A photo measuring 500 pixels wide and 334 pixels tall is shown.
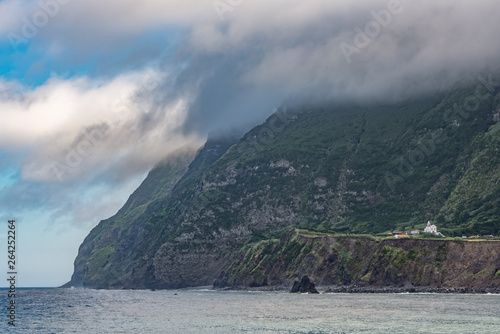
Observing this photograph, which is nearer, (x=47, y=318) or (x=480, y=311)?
(x=480, y=311)

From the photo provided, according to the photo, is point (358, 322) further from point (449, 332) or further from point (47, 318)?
point (47, 318)

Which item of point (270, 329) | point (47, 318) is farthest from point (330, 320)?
point (47, 318)

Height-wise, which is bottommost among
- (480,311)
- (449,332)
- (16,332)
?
(16,332)

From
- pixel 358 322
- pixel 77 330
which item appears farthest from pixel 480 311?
pixel 77 330

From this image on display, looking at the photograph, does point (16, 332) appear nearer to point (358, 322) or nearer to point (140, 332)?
point (140, 332)

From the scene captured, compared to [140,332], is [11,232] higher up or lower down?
higher up

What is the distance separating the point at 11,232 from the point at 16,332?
162 ft

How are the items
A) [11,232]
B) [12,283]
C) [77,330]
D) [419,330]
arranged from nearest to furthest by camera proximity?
[11,232] < [12,283] < [419,330] < [77,330]

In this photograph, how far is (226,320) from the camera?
14950cm

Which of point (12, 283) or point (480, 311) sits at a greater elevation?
point (480, 311)

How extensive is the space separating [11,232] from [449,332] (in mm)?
77909

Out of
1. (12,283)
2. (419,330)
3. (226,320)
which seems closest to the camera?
→ (12,283)

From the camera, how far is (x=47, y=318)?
177 m

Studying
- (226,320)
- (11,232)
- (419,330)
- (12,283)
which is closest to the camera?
(11,232)
